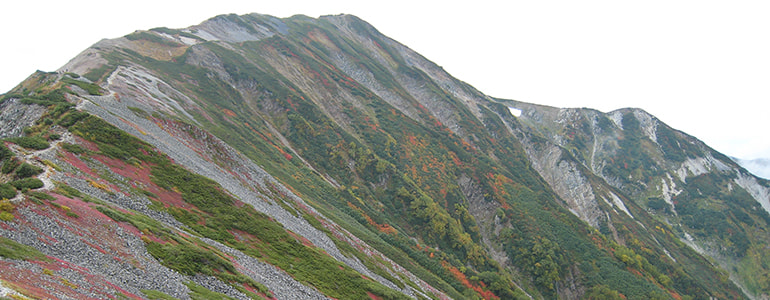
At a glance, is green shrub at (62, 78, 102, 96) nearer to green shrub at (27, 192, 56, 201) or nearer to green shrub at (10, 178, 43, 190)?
green shrub at (10, 178, 43, 190)

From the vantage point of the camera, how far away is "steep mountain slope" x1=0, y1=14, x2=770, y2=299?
22203mm

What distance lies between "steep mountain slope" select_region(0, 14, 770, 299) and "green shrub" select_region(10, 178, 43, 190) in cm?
11

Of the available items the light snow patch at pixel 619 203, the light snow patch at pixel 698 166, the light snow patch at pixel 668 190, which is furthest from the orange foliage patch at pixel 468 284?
the light snow patch at pixel 698 166

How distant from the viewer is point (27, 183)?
70.1 feet

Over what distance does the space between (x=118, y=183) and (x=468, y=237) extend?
63.0m

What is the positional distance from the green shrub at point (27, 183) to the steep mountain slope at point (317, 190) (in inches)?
4.2

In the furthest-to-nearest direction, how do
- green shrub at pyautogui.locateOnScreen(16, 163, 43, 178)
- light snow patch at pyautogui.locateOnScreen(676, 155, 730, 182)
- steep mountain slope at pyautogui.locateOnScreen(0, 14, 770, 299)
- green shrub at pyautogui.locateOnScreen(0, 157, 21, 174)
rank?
light snow patch at pyautogui.locateOnScreen(676, 155, 730, 182)
green shrub at pyautogui.locateOnScreen(0, 157, 21, 174)
green shrub at pyautogui.locateOnScreen(16, 163, 43, 178)
steep mountain slope at pyautogui.locateOnScreen(0, 14, 770, 299)

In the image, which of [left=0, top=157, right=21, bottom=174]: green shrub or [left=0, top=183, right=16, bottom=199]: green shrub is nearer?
[left=0, top=183, right=16, bottom=199]: green shrub

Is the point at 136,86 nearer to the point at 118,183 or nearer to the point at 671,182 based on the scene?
the point at 118,183

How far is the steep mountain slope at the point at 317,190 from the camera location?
22.2m

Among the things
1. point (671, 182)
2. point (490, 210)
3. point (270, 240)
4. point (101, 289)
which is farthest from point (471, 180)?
point (671, 182)

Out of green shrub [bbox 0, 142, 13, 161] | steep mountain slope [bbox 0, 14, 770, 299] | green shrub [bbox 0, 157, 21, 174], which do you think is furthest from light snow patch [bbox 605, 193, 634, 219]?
green shrub [bbox 0, 142, 13, 161]

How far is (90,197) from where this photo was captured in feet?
78.7

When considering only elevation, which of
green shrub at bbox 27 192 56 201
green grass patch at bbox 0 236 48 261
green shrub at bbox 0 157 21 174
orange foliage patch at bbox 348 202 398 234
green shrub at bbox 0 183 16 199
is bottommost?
orange foliage patch at bbox 348 202 398 234
